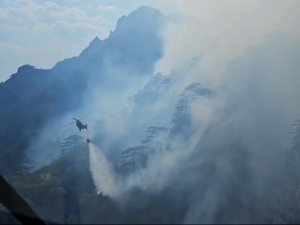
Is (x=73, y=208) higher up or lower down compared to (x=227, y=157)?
lower down

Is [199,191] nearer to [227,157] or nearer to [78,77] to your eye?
[227,157]

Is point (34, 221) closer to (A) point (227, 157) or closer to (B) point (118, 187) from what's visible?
(B) point (118, 187)

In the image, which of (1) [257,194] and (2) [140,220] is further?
(1) [257,194]

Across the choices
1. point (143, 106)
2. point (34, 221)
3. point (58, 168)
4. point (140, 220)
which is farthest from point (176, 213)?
point (143, 106)

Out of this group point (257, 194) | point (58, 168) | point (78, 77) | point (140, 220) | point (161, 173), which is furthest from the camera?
point (78, 77)

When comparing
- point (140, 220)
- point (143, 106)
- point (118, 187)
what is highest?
point (143, 106)

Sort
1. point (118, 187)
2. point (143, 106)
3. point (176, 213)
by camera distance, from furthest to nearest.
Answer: point (143, 106) → point (118, 187) → point (176, 213)
